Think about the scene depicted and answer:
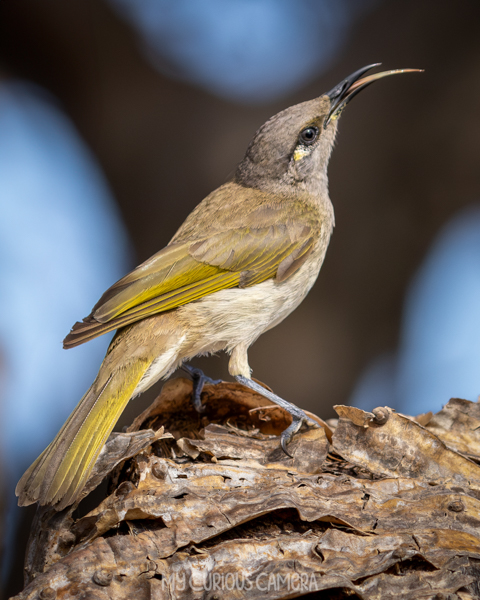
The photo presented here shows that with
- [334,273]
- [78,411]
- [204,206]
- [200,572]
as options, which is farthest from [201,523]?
[334,273]

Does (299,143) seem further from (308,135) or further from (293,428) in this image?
(293,428)

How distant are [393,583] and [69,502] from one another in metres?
1.33

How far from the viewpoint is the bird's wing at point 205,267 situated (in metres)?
2.88

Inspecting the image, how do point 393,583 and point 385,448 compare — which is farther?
point 385,448

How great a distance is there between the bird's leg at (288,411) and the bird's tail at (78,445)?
0.72 meters

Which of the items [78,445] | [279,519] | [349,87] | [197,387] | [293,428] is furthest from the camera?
[349,87]

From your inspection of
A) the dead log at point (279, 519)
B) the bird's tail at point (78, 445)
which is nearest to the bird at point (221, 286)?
the bird's tail at point (78, 445)

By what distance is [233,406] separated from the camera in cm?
312

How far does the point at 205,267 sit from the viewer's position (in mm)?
3178

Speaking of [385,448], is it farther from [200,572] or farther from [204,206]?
[204,206]

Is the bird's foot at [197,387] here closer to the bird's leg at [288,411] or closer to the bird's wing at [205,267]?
the bird's leg at [288,411]

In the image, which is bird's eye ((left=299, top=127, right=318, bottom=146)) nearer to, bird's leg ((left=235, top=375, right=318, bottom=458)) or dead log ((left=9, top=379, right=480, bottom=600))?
bird's leg ((left=235, top=375, right=318, bottom=458))

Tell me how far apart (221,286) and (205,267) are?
15 cm

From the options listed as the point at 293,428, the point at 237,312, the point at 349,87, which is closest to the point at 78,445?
the point at 293,428
